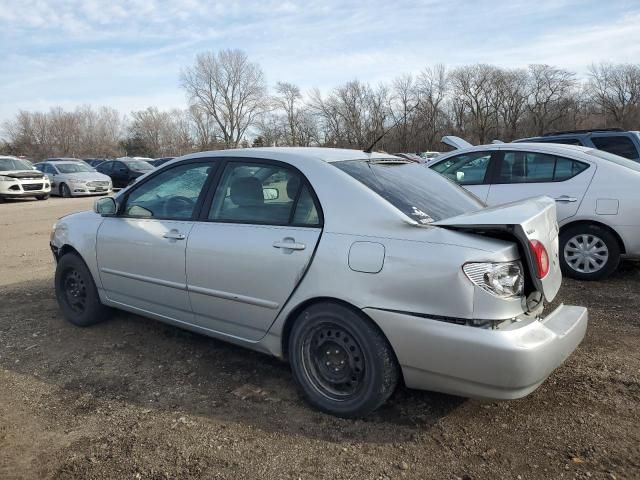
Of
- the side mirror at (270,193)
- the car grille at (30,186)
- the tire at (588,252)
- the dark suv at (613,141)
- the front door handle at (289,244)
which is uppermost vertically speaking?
the dark suv at (613,141)

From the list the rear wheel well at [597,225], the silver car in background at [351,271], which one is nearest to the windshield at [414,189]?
the silver car in background at [351,271]

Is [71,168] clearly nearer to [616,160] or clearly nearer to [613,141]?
[613,141]

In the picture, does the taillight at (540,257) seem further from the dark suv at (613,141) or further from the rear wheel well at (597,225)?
the dark suv at (613,141)

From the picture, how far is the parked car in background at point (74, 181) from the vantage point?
20.1 m

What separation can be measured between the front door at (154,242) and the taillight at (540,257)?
7.29 ft

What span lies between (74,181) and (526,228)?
20579 millimetres

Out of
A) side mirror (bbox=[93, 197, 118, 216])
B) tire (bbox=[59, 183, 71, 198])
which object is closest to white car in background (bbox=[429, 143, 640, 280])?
side mirror (bbox=[93, 197, 118, 216])

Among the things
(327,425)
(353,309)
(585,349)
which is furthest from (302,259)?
(585,349)

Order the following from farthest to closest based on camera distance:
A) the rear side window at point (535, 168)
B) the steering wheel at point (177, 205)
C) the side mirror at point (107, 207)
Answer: the rear side window at point (535, 168) → the side mirror at point (107, 207) → the steering wheel at point (177, 205)

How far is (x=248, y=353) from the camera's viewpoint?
3891 mm

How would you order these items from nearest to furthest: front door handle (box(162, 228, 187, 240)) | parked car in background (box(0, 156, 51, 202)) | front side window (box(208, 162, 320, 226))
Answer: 1. front side window (box(208, 162, 320, 226))
2. front door handle (box(162, 228, 187, 240))
3. parked car in background (box(0, 156, 51, 202))

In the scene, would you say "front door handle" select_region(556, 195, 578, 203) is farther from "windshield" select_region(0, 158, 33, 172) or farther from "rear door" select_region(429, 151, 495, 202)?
"windshield" select_region(0, 158, 33, 172)

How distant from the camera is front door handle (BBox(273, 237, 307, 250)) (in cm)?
295

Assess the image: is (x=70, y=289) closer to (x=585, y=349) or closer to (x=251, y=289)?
(x=251, y=289)
